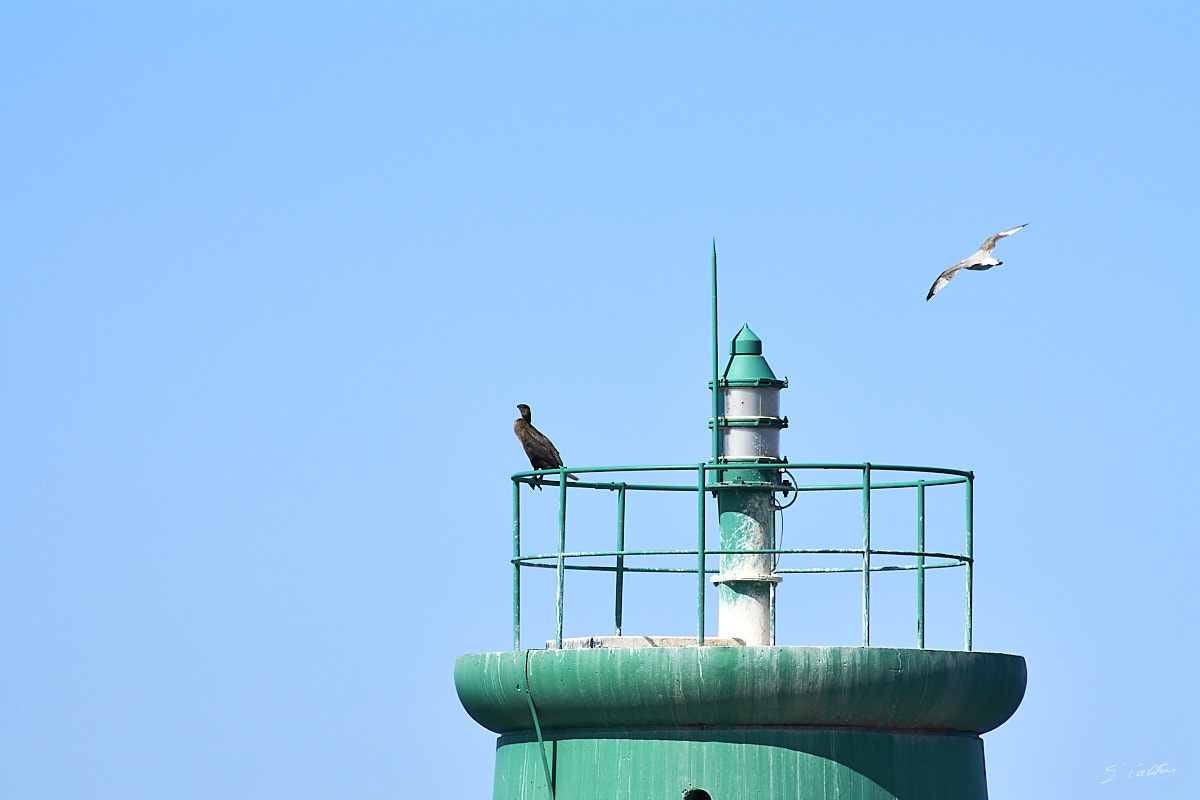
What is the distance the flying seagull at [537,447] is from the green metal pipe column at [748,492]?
4.91ft

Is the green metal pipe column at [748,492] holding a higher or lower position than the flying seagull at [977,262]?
lower

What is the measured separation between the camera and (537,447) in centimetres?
1556

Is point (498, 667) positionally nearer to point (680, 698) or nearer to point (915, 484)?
point (680, 698)

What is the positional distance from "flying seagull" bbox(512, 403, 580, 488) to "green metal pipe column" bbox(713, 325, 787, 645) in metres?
1.50

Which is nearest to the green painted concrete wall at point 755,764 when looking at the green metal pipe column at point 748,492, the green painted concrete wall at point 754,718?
the green painted concrete wall at point 754,718

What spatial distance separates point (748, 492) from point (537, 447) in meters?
1.89

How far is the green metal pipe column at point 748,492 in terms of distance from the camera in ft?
46.9

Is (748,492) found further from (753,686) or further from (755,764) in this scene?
(755,764)

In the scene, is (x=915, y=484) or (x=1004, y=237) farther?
(x=1004, y=237)

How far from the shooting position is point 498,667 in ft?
43.7

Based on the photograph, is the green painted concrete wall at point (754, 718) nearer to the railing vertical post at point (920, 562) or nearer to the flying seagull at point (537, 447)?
the railing vertical post at point (920, 562)

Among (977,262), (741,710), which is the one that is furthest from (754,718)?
(977,262)

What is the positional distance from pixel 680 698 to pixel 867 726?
1.20m

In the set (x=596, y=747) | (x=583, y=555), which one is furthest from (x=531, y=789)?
(x=583, y=555)
